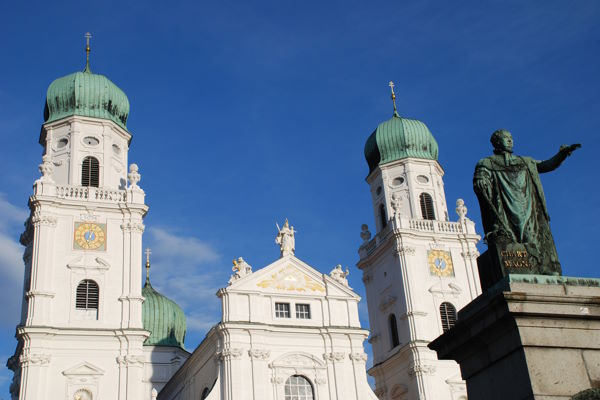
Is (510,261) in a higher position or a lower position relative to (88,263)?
lower

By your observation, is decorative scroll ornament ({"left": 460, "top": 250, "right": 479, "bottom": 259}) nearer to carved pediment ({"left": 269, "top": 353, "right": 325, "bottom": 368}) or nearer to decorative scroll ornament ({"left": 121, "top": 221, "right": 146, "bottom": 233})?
carved pediment ({"left": 269, "top": 353, "right": 325, "bottom": 368})

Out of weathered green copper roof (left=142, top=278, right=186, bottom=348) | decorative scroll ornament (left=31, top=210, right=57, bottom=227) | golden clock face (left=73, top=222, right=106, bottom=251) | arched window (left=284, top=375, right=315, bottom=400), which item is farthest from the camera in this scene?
weathered green copper roof (left=142, top=278, right=186, bottom=348)

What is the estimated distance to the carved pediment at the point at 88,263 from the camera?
34.5 metres

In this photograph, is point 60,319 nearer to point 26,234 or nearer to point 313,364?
point 26,234

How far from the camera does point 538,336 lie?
756cm

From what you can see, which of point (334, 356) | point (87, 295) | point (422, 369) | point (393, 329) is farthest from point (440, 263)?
point (87, 295)

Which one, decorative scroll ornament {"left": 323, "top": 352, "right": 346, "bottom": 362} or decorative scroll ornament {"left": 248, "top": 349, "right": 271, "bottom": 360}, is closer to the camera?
decorative scroll ornament {"left": 248, "top": 349, "right": 271, "bottom": 360}

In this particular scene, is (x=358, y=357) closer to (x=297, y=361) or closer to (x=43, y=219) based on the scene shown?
(x=297, y=361)

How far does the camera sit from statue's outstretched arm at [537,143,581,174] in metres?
8.87

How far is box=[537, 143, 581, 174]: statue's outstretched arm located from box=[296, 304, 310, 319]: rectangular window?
2801cm

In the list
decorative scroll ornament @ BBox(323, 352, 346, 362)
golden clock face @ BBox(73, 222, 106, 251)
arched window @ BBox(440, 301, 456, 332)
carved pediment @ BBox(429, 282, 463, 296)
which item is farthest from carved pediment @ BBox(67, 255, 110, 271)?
arched window @ BBox(440, 301, 456, 332)

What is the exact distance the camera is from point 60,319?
33.2 metres

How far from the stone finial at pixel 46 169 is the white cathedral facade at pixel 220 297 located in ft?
0.20

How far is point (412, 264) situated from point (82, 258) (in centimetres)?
1740
